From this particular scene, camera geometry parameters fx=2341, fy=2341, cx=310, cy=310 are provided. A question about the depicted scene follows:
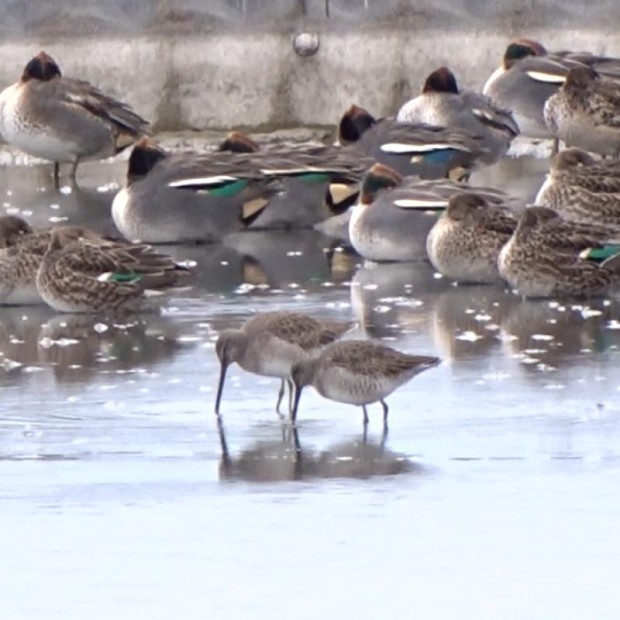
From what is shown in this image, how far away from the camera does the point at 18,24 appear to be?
18875mm

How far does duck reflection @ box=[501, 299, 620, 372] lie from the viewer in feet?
35.6

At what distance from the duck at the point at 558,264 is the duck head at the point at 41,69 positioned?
5.88m

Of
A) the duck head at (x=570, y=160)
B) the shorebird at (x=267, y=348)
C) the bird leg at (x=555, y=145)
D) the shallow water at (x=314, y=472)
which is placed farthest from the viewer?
the bird leg at (x=555, y=145)

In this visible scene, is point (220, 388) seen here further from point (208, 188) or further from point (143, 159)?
point (143, 159)

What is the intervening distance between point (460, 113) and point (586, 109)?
0.94m

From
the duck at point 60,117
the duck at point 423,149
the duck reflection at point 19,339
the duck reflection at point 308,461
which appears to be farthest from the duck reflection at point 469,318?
the duck at point 60,117

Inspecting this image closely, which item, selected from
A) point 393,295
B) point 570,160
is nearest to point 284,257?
point 393,295

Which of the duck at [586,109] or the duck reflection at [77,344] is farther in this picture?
the duck at [586,109]

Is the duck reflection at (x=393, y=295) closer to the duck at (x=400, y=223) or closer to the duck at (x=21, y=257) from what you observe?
the duck at (x=400, y=223)

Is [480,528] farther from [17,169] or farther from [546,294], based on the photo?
[17,169]

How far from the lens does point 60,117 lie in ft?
57.2

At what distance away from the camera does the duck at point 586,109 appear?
16.8 metres

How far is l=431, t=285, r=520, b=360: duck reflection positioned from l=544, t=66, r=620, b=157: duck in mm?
4060

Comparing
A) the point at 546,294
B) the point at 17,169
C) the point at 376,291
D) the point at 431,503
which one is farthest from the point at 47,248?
the point at 17,169
